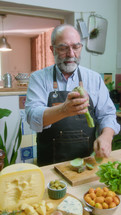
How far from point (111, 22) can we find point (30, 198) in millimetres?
3173

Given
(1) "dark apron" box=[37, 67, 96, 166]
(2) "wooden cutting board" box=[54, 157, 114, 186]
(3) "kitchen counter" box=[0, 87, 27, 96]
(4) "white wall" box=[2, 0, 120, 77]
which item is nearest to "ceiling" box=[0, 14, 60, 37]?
(4) "white wall" box=[2, 0, 120, 77]

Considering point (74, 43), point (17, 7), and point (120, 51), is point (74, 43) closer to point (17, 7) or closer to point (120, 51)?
point (17, 7)

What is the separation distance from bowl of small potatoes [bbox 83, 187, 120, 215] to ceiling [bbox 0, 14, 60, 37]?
138 inches

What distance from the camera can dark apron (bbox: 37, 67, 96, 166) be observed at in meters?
1.62

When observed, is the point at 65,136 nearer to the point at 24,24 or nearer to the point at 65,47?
the point at 65,47

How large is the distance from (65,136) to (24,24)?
389cm

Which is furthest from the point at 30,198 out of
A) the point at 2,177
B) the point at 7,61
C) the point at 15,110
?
the point at 7,61

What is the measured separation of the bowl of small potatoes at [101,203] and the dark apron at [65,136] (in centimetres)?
69

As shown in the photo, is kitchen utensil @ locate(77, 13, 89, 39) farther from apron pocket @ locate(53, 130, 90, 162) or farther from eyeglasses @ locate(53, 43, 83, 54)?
apron pocket @ locate(53, 130, 90, 162)

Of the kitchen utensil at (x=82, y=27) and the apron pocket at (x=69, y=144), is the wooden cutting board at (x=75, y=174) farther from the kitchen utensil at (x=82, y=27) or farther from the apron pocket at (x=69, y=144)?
the kitchen utensil at (x=82, y=27)

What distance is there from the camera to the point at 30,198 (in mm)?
981

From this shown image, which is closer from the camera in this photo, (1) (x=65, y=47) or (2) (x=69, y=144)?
(1) (x=65, y=47)

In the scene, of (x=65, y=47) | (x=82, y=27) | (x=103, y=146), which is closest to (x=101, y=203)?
(x=103, y=146)

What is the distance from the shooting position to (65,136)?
1.62 metres
